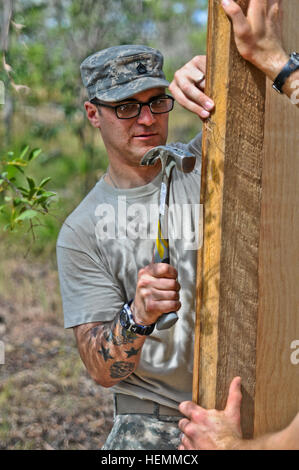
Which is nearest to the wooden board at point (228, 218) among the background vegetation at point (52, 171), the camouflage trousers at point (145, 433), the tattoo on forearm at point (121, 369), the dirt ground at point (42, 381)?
the tattoo on forearm at point (121, 369)

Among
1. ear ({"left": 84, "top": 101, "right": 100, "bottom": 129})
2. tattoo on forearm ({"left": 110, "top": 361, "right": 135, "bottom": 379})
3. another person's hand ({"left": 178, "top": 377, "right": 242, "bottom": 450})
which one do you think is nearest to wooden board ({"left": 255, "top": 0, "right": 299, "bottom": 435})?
another person's hand ({"left": 178, "top": 377, "right": 242, "bottom": 450})

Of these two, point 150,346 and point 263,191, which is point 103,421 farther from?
point 263,191

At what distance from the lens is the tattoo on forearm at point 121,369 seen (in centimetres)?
192

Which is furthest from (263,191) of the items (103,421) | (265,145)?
(103,421)

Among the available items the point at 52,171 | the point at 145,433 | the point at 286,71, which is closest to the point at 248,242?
Answer: the point at 286,71

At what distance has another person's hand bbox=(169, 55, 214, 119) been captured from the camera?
1520mm

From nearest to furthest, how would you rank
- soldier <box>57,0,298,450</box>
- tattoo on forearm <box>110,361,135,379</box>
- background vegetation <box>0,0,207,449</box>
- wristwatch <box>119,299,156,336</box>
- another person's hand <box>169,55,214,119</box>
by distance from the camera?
another person's hand <box>169,55,214,119</box> < wristwatch <box>119,299,156,336</box> < tattoo on forearm <box>110,361,135,379</box> < soldier <box>57,0,298,450</box> < background vegetation <box>0,0,207,449</box>

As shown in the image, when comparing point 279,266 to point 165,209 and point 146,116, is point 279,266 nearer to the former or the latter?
point 165,209

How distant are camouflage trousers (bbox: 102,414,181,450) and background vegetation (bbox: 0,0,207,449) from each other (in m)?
1.65

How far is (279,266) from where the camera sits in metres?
1.64

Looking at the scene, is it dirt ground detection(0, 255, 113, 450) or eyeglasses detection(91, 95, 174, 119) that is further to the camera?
→ dirt ground detection(0, 255, 113, 450)

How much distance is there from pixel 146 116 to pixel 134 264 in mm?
542

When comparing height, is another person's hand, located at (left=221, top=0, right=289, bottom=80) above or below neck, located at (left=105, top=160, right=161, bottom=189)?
above

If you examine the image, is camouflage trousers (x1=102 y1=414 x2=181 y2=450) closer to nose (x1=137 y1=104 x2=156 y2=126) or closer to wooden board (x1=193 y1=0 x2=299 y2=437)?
wooden board (x1=193 y1=0 x2=299 y2=437)
